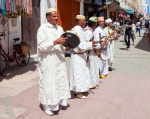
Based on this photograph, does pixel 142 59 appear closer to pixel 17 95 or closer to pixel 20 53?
pixel 20 53

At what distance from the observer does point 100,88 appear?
619 centimetres

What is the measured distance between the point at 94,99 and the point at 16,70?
358 cm

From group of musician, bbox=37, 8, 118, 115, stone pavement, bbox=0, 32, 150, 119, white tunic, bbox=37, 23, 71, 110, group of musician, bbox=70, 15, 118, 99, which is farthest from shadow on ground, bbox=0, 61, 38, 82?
white tunic, bbox=37, 23, 71, 110

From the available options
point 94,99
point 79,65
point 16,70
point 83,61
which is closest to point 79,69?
point 79,65

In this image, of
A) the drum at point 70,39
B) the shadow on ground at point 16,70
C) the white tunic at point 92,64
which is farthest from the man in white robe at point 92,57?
the shadow on ground at point 16,70

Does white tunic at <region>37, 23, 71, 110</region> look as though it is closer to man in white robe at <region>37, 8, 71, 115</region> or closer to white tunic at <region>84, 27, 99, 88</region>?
man in white robe at <region>37, 8, 71, 115</region>

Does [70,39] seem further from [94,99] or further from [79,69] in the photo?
[94,99]

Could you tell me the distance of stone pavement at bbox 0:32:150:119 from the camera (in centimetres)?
451

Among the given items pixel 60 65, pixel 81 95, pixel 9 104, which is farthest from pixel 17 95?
pixel 60 65

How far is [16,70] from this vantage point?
8055 mm

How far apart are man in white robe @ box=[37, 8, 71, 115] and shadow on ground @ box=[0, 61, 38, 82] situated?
10.0 feet

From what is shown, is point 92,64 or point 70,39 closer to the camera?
point 70,39

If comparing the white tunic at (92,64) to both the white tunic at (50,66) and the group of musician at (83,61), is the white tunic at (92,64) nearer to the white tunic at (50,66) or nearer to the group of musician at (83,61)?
the group of musician at (83,61)

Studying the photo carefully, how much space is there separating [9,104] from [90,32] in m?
2.27
